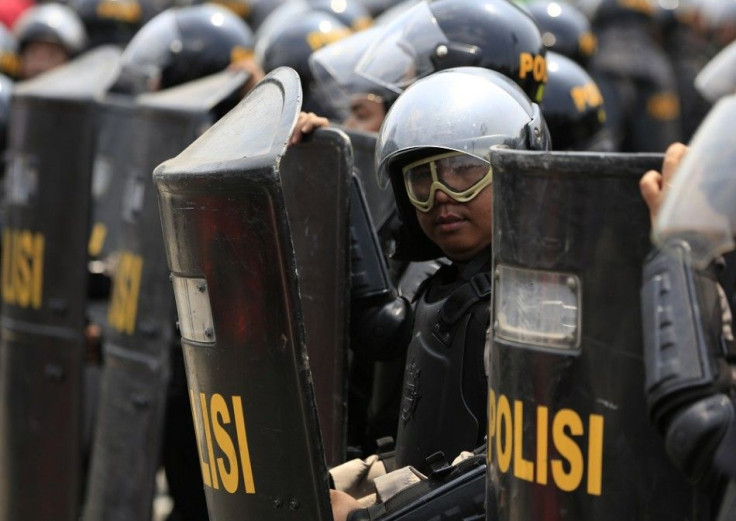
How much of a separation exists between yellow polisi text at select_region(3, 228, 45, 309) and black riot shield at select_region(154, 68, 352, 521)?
2693 millimetres

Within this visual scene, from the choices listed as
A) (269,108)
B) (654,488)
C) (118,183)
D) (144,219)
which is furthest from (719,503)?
(118,183)

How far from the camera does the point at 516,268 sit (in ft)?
8.52

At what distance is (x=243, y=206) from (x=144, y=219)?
2696mm

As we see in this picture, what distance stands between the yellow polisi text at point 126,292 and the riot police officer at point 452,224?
2036 mm

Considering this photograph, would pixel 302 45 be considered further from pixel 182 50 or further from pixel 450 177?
pixel 450 177

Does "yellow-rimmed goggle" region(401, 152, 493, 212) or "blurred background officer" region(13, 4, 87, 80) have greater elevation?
"yellow-rimmed goggle" region(401, 152, 493, 212)

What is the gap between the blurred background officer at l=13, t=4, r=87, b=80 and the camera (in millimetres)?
9930

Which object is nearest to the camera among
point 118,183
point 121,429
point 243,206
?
point 243,206

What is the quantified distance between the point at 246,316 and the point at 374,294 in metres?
0.96

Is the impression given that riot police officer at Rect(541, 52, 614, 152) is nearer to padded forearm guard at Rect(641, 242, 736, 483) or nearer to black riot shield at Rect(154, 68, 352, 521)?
black riot shield at Rect(154, 68, 352, 521)

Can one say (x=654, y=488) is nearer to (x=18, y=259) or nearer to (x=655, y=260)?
(x=655, y=260)

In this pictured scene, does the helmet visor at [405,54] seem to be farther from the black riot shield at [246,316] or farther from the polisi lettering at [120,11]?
the polisi lettering at [120,11]

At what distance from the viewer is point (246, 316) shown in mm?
3049

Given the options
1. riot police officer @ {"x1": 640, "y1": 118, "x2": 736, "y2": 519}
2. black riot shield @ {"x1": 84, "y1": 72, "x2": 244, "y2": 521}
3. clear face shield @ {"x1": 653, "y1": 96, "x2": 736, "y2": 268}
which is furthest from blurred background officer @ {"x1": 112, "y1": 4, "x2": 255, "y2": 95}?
clear face shield @ {"x1": 653, "y1": 96, "x2": 736, "y2": 268}
